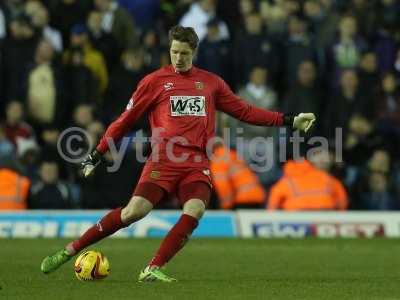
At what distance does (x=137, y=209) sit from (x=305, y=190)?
703 centimetres

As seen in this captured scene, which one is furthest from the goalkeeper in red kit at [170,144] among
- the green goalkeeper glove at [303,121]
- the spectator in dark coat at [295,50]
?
the spectator in dark coat at [295,50]

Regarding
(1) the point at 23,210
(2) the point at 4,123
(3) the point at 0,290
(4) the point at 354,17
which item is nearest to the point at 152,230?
(1) the point at 23,210

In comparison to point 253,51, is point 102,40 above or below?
above

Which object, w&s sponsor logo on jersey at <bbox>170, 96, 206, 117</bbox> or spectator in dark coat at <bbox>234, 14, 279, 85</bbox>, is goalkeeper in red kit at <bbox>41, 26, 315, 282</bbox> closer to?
w&s sponsor logo on jersey at <bbox>170, 96, 206, 117</bbox>

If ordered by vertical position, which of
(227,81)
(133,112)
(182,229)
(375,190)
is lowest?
(375,190)

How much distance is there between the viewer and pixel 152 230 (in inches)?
664

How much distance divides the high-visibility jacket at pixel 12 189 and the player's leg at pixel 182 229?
22.8ft

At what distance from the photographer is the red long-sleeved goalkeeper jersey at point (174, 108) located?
409 inches

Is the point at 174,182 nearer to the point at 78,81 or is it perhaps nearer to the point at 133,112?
the point at 133,112

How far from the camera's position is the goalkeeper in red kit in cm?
1023

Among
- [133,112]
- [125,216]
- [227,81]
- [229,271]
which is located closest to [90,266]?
[125,216]

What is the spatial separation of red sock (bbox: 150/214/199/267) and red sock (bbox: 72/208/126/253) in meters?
0.44

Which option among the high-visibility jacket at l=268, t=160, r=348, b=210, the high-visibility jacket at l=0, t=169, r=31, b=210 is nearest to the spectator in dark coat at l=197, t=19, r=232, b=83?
the high-visibility jacket at l=268, t=160, r=348, b=210

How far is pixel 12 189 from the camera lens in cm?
1700
